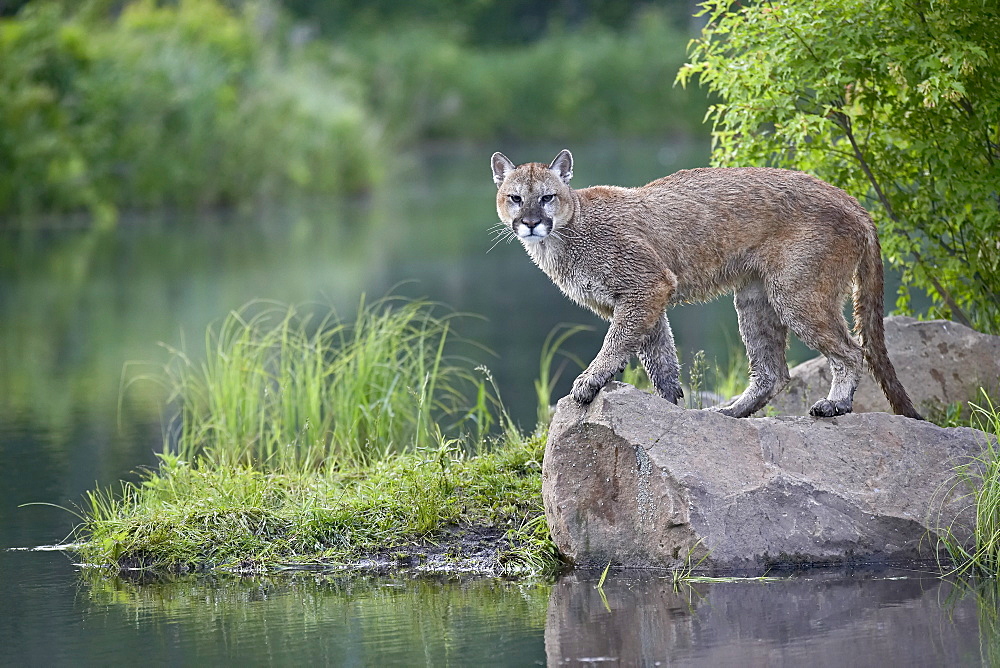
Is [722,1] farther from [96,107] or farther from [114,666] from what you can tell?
[96,107]

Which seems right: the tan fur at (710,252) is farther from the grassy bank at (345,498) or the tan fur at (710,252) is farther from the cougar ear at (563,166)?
the grassy bank at (345,498)

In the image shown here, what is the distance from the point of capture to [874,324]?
30.0ft

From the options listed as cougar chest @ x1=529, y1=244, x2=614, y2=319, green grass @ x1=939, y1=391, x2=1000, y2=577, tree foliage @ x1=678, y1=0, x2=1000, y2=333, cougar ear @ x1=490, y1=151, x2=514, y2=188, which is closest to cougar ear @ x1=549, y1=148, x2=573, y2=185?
cougar ear @ x1=490, y1=151, x2=514, y2=188

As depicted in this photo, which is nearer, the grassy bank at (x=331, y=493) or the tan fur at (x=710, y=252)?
the tan fur at (x=710, y=252)

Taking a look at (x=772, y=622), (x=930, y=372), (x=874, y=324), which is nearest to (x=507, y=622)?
(x=772, y=622)

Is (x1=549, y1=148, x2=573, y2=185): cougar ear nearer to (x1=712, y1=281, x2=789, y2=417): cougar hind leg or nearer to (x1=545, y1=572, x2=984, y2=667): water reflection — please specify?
(x1=712, y1=281, x2=789, y2=417): cougar hind leg

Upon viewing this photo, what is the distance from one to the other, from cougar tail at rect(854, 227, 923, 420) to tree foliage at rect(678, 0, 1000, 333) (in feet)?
4.13

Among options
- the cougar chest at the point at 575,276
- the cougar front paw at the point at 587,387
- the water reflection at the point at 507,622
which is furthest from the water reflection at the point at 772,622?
the cougar chest at the point at 575,276

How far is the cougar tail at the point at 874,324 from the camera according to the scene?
9047mm

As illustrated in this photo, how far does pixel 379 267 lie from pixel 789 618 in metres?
17.5

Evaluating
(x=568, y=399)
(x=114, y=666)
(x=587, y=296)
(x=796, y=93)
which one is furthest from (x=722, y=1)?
(x=114, y=666)

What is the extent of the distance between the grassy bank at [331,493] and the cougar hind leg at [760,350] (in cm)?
157

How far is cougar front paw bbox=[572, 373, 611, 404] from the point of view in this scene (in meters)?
8.49

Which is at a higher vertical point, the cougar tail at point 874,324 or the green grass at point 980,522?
the cougar tail at point 874,324
